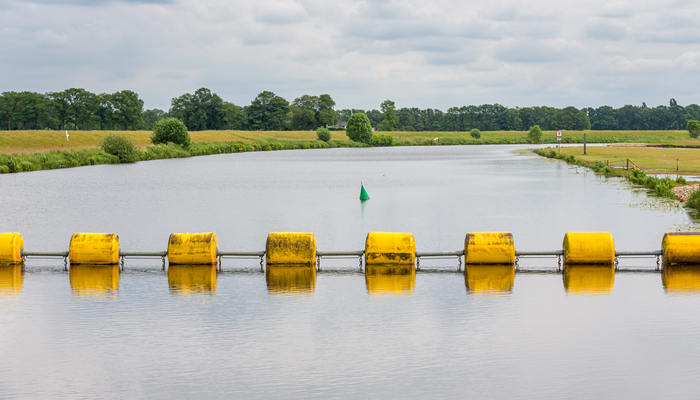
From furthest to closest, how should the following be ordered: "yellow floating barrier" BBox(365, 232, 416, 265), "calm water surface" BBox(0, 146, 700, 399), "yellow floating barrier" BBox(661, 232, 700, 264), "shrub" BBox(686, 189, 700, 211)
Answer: "shrub" BBox(686, 189, 700, 211), "yellow floating barrier" BBox(661, 232, 700, 264), "yellow floating barrier" BBox(365, 232, 416, 265), "calm water surface" BBox(0, 146, 700, 399)

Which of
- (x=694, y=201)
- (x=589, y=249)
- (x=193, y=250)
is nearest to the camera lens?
(x=589, y=249)

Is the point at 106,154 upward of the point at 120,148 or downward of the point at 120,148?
downward

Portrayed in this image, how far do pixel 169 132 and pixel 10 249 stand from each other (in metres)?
113

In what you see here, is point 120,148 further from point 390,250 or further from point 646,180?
point 390,250

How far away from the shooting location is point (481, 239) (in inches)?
909

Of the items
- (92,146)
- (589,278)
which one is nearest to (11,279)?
(589,278)

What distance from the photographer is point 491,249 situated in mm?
22969

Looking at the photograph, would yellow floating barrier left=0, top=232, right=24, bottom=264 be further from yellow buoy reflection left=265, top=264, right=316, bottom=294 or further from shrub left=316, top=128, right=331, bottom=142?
shrub left=316, top=128, right=331, bottom=142

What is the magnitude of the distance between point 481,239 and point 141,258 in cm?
1125

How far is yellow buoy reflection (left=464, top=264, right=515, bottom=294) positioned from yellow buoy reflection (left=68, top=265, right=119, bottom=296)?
9.41 metres

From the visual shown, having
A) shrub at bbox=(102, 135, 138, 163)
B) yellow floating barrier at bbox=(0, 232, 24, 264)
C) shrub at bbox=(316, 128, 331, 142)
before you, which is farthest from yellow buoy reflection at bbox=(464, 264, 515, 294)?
shrub at bbox=(316, 128, 331, 142)

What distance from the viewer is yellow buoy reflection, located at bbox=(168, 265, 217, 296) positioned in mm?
20422

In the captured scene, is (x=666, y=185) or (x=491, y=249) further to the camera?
(x=666, y=185)

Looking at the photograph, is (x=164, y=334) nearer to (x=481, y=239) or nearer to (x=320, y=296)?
(x=320, y=296)
